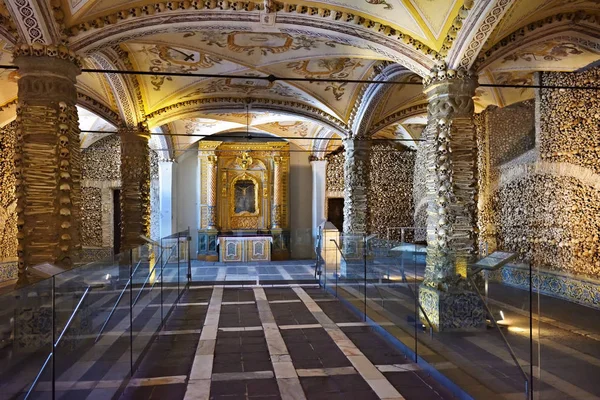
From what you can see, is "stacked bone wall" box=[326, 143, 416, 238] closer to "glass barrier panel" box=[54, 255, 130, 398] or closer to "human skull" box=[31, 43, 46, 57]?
"human skull" box=[31, 43, 46, 57]

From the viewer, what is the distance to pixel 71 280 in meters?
3.22

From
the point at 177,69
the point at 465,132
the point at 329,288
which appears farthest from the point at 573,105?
the point at 177,69

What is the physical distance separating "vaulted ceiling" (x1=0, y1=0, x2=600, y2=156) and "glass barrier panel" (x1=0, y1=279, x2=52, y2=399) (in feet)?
12.2

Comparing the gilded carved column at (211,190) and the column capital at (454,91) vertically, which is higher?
the column capital at (454,91)

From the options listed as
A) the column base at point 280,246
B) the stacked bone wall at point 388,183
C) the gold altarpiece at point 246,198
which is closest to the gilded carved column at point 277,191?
the gold altarpiece at point 246,198

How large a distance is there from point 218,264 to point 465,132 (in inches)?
375

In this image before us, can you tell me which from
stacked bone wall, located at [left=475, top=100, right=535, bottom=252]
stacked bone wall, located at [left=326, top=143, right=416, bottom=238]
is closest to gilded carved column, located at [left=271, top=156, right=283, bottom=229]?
stacked bone wall, located at [left=326, top=143, right=416, bottom=238]

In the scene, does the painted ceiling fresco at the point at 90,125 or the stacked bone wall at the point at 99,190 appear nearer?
the painted ceiling fresco at the point at 90,125

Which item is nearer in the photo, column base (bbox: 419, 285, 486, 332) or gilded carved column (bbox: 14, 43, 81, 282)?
gilded carved column (bbox: 14, 43, 81, 282)

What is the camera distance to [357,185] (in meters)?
10.9

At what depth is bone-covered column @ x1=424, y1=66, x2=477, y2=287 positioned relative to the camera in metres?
5.97

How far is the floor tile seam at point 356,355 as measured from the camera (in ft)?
13.4

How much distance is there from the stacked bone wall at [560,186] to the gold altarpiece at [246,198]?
7.93 metres

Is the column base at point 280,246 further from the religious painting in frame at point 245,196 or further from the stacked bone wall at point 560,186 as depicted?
the stacked bone wall at point 560,186
